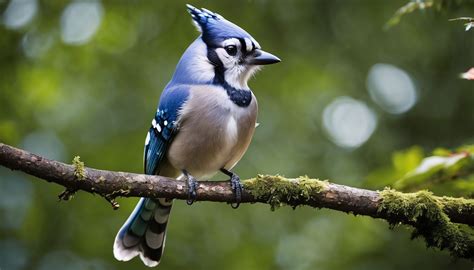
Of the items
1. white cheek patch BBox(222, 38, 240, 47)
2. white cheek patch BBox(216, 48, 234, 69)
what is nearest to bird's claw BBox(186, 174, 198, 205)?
white cheek patch BBox(216, 48, 234, 69)

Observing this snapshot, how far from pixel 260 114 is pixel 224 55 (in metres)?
3.07

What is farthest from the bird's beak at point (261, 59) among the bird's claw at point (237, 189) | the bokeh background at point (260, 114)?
the bokeh background at point (260, 114)

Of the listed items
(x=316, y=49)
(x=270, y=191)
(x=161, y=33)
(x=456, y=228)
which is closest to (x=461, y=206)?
(x=456, y=228)

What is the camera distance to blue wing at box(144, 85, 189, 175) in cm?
416

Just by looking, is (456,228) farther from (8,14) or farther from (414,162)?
(8,14)

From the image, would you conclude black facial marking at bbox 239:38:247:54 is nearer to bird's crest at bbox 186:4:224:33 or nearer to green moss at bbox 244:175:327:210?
bird's crest at bbox 186:4:224:33

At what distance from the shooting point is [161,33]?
683 cm

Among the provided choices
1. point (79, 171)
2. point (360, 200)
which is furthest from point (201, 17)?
point (360, 200)

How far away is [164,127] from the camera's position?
4230 mm

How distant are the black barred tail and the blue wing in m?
0.34

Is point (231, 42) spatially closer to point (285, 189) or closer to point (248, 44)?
point (248, 44)

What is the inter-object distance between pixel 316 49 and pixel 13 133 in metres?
3.72

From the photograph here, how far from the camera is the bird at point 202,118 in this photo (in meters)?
4.08

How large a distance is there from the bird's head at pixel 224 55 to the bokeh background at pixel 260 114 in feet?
7.06
